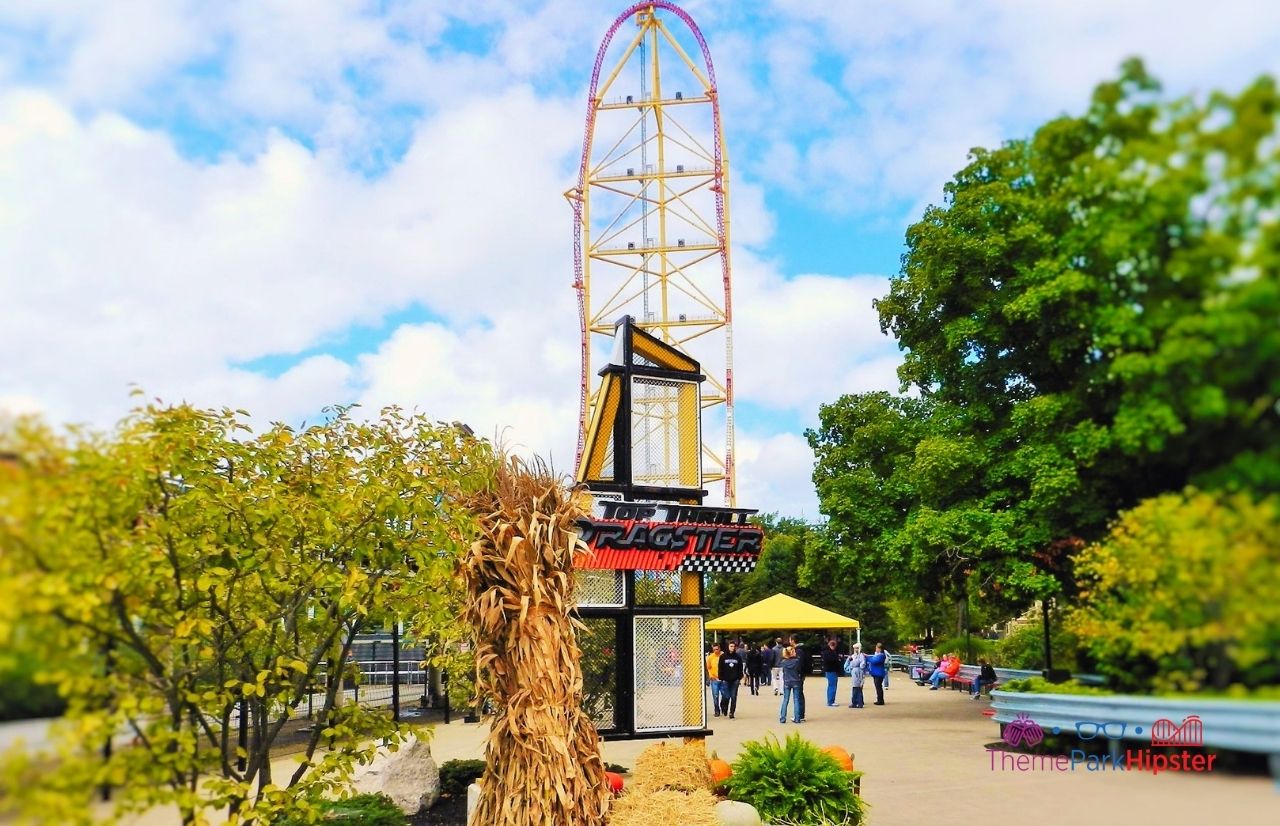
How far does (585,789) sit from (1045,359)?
5.19 m

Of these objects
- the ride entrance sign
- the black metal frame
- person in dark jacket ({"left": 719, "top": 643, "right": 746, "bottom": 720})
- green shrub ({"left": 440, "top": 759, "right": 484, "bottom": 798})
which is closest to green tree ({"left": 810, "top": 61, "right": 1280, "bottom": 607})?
the ride entrance sign

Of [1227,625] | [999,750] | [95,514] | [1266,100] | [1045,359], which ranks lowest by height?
[999,750]

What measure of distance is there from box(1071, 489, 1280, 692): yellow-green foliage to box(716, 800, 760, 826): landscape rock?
5659 mm

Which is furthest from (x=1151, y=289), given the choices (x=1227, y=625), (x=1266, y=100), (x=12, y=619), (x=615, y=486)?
(x=615, y=486)

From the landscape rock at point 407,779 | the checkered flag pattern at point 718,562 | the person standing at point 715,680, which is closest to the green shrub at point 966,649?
the checkered flag pattern at point 718,562

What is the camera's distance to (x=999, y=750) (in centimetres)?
603

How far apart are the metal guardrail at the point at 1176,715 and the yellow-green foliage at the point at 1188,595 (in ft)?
0.21

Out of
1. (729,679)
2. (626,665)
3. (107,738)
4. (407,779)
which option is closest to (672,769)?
(626,665)

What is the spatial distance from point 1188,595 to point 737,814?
20.9 ft

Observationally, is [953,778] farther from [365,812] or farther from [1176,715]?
[1176,715]

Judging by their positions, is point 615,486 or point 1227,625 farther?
point 615,486

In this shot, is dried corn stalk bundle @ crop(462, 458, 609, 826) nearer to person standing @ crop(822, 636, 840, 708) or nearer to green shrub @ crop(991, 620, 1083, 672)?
green shrub @ crop(991, 620, 1083, 672)

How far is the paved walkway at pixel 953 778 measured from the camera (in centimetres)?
346

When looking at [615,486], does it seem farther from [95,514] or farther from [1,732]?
[1,732]
